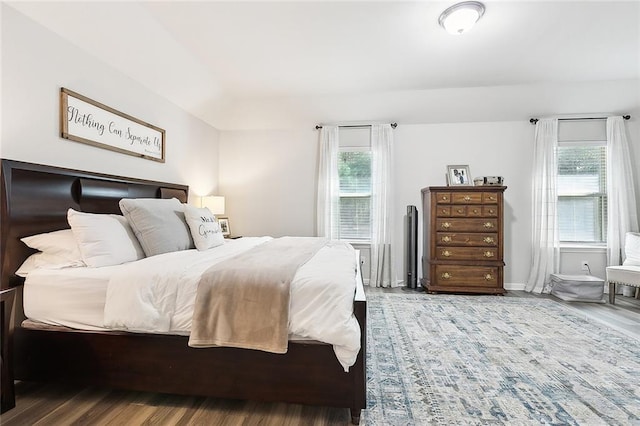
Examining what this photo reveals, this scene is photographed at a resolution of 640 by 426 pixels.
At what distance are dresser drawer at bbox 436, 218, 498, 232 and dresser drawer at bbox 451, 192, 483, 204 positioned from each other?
23 cm

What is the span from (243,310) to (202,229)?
1.31 meters

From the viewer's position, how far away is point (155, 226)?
2172mm

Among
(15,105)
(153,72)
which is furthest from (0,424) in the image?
(153,72)

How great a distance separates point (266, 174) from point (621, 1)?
3967mm

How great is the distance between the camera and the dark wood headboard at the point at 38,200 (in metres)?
1.68

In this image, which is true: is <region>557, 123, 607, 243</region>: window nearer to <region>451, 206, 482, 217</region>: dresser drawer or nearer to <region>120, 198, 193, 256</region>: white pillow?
<region>451, 206, 482, 217</region>: dresser drawer

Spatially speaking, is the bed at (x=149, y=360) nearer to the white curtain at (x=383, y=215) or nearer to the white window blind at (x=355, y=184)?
the white curtain at (x=383, y=215)

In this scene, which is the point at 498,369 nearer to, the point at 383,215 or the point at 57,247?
the point at 383,215

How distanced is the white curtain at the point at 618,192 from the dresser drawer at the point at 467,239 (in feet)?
5.16

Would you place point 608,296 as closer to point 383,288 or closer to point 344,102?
point 383,288

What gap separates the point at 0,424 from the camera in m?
1.39

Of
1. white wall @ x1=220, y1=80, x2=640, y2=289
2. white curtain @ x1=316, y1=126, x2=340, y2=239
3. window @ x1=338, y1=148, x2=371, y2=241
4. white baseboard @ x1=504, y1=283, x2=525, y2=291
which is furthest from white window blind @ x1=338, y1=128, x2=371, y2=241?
white baseboard @ x1=504, y1=283, x2=525, y2=291

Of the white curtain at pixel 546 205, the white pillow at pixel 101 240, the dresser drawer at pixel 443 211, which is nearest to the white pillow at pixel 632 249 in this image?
the white curtain at pixel 546 205

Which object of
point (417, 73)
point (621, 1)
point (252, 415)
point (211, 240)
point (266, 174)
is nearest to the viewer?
point (252, 415)
